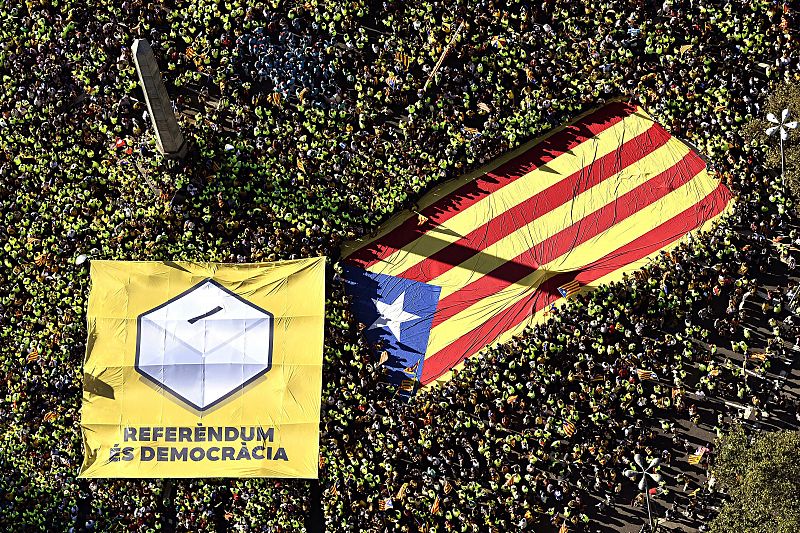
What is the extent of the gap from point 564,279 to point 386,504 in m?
8.84

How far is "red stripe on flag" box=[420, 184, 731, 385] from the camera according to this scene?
3009 cm

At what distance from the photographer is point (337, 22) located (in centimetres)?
3158

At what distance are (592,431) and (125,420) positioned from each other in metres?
14.4

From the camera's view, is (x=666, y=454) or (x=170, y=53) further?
(x=170, y=53)

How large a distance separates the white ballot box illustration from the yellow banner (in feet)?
0.10

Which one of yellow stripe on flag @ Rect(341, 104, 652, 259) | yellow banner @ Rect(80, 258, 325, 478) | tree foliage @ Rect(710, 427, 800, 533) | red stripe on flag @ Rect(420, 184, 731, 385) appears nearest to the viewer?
tree foliage @ Rect(710, 427, 800, 533)

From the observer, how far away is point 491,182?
3081 cm

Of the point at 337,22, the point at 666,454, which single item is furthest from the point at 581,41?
the point at 666,454

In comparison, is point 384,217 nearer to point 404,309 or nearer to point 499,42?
point 404,309

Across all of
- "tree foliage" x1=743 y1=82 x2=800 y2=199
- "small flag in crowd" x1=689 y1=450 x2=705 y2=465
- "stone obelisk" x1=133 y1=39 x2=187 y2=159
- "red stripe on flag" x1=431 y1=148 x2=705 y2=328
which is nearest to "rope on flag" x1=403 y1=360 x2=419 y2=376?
"red stripe on flag" x1=431 y1=148 x2=705 y2=328

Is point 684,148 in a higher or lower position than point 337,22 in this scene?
lower

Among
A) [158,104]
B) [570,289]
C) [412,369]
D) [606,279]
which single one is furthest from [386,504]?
[158,104]

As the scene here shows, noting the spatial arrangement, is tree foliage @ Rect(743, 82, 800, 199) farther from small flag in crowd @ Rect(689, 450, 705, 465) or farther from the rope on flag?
the rope on flag

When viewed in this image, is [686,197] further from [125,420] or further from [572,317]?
[125,420]
